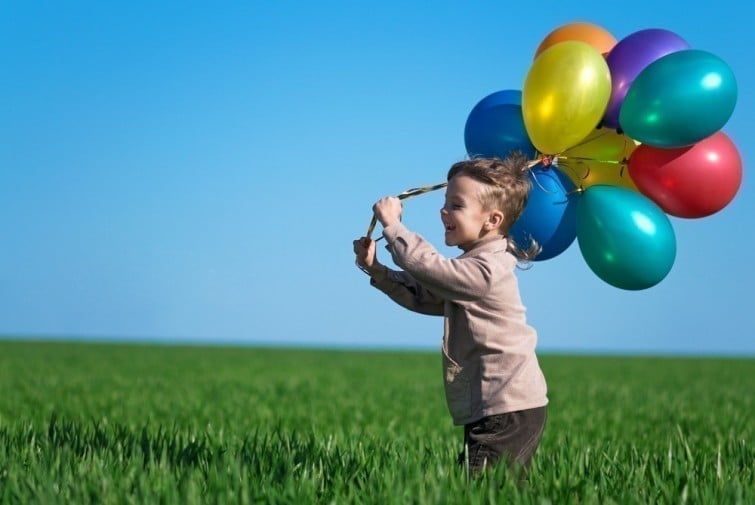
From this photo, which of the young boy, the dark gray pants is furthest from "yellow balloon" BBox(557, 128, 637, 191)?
the dark gray pants

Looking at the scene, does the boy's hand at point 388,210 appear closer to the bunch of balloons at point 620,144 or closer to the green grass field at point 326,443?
the bunch of balloons at point 620,144

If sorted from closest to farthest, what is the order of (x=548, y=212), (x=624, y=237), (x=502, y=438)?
(x=502, y=438), (x=624, y=237), (x=548, y=212)

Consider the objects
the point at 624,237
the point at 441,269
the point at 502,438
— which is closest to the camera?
the point at 441,269

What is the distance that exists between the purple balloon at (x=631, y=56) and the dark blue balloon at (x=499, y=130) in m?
0.45

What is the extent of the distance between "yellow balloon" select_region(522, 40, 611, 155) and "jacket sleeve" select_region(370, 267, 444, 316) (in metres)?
0.94

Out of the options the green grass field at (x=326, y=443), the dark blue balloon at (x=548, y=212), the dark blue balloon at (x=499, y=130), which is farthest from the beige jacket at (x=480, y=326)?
the dark blue balloon at (x=499, y=130)

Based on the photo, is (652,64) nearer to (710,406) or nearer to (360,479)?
(360,479)

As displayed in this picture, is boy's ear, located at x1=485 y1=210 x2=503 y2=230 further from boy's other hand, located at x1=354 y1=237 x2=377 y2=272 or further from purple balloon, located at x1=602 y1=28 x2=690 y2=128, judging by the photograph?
purple balloon, located at x1=602 y1=28 x2=690 y2=128

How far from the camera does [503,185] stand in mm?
3850

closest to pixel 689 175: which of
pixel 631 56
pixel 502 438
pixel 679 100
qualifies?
pixel 679 100

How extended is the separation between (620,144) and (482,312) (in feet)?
4.84

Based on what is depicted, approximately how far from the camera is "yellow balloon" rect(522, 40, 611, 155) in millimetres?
4254

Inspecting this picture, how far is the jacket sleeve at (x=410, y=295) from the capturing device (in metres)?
4.04

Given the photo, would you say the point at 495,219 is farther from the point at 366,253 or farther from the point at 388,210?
the point at 366,253
